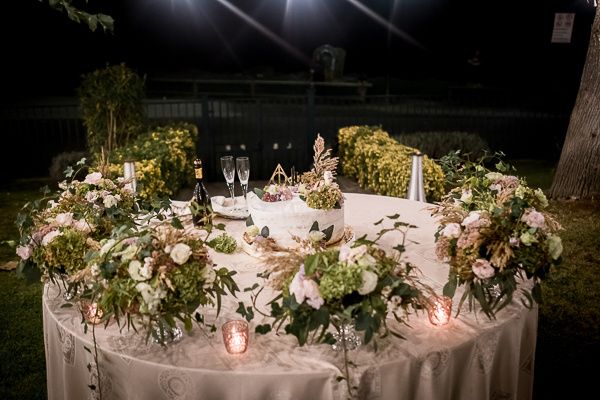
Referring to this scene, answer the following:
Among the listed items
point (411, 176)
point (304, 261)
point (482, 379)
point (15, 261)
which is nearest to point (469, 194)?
point (482, 379)

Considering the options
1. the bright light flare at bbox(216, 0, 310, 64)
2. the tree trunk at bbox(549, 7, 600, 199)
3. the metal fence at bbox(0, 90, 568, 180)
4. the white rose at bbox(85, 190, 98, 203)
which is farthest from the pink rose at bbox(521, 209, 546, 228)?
the bright light flare at bbox(216, 0, 310, 64)

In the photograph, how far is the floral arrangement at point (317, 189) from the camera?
9.57 ft

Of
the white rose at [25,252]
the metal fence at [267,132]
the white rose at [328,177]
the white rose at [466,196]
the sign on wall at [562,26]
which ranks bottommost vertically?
the metal fence at [267,132]

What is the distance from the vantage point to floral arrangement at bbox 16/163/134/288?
2.34 m

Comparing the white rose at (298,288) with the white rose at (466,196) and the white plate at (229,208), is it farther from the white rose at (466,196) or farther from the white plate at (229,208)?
the white plate at (229,208)

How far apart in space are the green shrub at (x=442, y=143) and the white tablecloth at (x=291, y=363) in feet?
24.3

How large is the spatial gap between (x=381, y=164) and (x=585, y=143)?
121 inches

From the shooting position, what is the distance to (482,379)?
2277mm

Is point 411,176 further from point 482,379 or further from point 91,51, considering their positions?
point 91,51

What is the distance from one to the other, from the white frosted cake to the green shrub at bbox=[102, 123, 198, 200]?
101 inches

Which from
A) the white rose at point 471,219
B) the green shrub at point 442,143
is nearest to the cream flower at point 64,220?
the white rose at point 471,219

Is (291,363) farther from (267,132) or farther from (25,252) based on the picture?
(267,132)

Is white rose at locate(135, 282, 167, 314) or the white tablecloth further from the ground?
white rose at locate(135, 282, 167, 314)

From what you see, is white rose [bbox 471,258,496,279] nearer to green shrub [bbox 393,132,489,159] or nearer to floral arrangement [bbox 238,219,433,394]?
floral arrangement [bbox 238,219,433,394]
